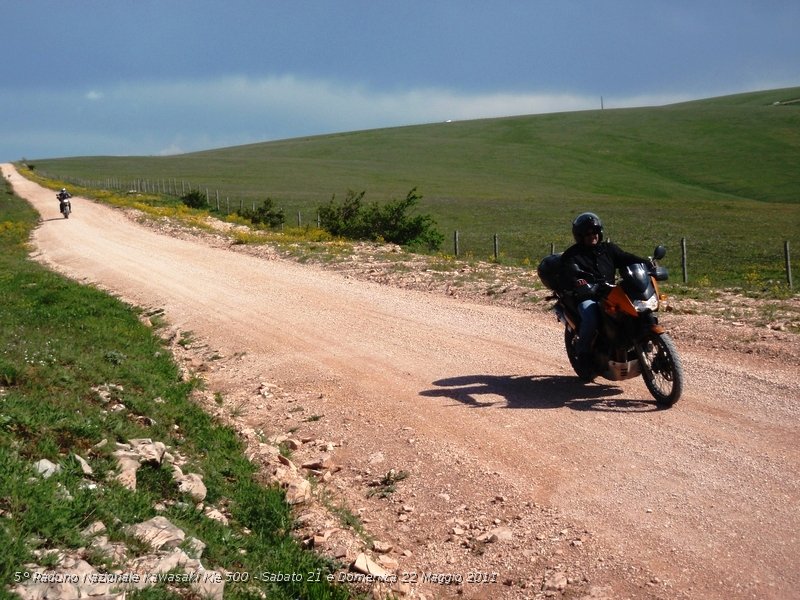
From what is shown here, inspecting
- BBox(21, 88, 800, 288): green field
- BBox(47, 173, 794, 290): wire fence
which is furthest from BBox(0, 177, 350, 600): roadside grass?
BBox(21, 88, 800, 288): green field

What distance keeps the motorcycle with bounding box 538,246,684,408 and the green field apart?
53.7 ft

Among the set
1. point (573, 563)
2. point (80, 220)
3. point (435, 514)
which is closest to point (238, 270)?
point (435, 514)

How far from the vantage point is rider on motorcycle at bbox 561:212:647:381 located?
757 centimetres

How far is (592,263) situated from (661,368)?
125 cm

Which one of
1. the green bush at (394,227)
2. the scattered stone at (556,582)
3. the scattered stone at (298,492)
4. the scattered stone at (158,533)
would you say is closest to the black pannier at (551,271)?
the scattered stone at (298,492)

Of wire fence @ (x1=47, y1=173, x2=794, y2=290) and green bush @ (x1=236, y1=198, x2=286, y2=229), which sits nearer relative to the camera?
wire fence @ (x1=47, y1=173, x2=794, y2=290)

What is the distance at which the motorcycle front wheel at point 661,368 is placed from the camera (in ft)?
22.6

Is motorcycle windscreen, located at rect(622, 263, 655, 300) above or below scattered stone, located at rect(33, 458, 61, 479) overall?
above

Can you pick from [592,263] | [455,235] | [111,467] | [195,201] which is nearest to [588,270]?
[592,263]

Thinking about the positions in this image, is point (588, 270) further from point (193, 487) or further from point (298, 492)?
point (193, 487)

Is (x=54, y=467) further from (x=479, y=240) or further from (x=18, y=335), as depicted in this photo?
(x=479, y=240)

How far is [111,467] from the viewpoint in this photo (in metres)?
5.17

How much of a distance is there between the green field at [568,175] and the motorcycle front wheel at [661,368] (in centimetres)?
1649

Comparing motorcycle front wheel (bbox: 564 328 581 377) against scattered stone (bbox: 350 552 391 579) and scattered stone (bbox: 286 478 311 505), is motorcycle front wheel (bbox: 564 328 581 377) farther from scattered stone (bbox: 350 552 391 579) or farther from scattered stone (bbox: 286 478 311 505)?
scattered stone (bbox: 350 552 391 579)
